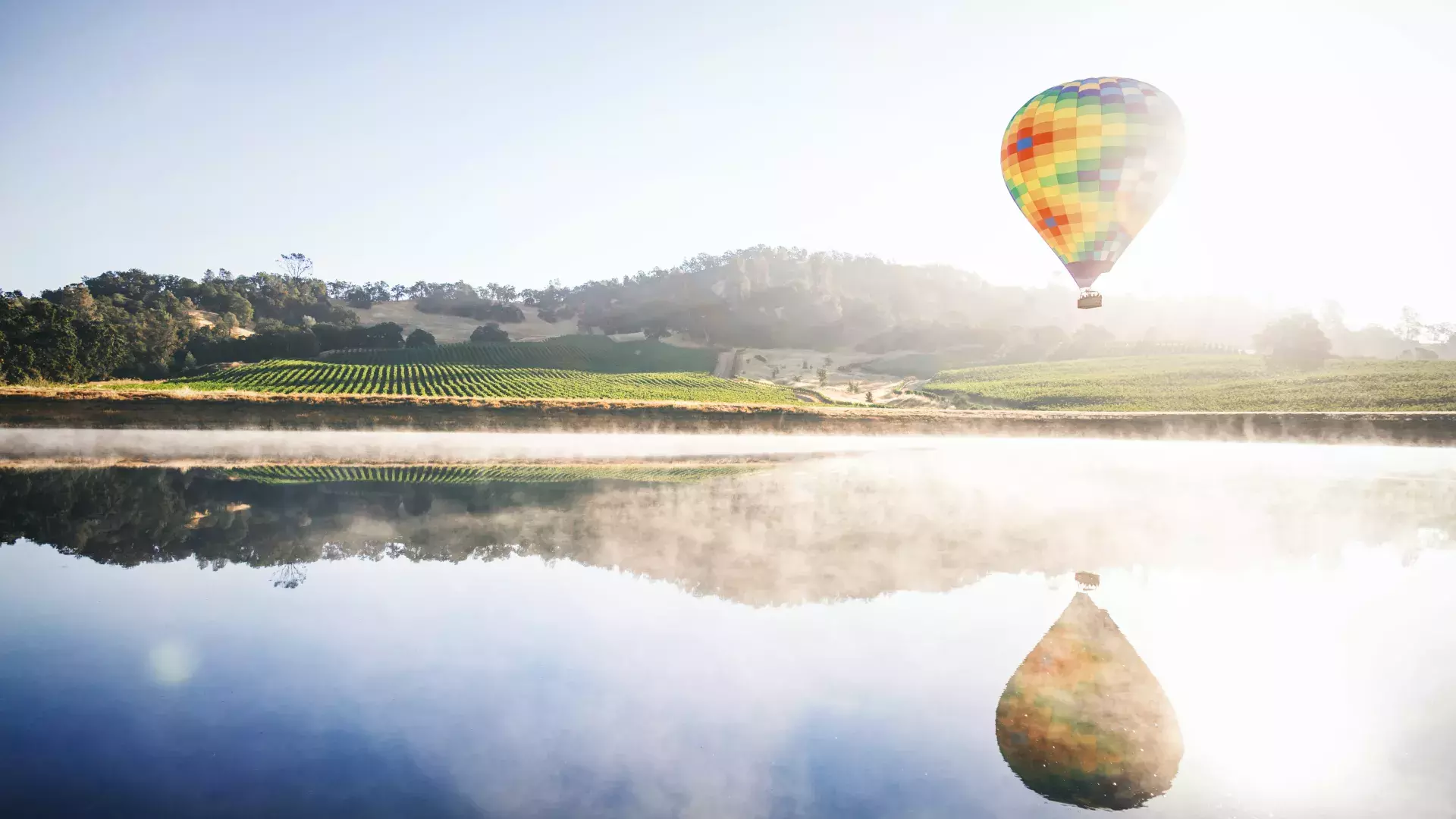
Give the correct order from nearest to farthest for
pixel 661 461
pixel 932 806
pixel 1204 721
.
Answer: pixel 932 806 < pixel 1204 721 < pixel 661 461

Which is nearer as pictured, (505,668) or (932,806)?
(932,806)

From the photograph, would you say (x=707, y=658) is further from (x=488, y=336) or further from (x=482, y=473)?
(x=488, y=336)

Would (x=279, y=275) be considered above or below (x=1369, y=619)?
above

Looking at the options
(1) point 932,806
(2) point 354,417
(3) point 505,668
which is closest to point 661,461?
(2) point 354,417

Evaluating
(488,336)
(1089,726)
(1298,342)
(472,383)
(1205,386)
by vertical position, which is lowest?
(1089,726)

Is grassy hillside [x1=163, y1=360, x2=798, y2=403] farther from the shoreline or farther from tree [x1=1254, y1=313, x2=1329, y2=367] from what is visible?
tree [x1=1254, y1=313, x2=1329, y2=367]

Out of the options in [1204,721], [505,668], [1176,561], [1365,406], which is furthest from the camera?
[1365,406]

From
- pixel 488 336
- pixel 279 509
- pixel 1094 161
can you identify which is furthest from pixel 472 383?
pixel 1094 161

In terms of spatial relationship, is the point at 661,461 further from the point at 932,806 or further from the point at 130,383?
the point at 130,383
